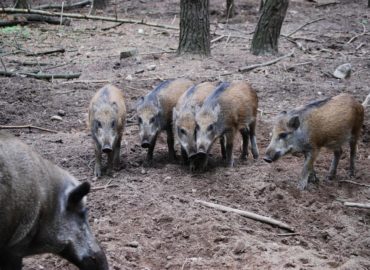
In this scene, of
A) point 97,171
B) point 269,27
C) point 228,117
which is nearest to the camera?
point 97,171

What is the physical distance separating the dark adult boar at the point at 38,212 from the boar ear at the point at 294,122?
3.43m

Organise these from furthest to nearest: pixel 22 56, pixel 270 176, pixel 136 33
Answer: pixel 136 33
pixel 22 56
pixel 270 176

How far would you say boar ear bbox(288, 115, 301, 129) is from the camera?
6.79m

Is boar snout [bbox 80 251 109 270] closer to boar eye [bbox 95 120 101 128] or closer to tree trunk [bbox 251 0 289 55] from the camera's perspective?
boar eye [bbox 95 120 101 128]

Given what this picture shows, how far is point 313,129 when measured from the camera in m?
6.80

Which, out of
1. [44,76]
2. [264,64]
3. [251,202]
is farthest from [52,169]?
[264,64]

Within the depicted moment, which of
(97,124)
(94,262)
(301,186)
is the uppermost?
(97,124)

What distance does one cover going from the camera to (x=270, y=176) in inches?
262

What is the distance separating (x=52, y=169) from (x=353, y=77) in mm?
7786

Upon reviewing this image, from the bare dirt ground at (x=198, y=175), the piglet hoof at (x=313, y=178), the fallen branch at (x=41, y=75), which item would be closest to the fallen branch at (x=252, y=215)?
the bare dirt ground at (x=198, y=175)

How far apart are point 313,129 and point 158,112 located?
1942 millimetres

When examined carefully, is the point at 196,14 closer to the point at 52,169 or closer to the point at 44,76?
the point at 44,76

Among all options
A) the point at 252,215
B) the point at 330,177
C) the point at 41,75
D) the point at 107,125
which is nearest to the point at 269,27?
the point at 41,75

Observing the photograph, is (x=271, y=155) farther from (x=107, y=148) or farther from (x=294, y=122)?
(x=107, y=148)
